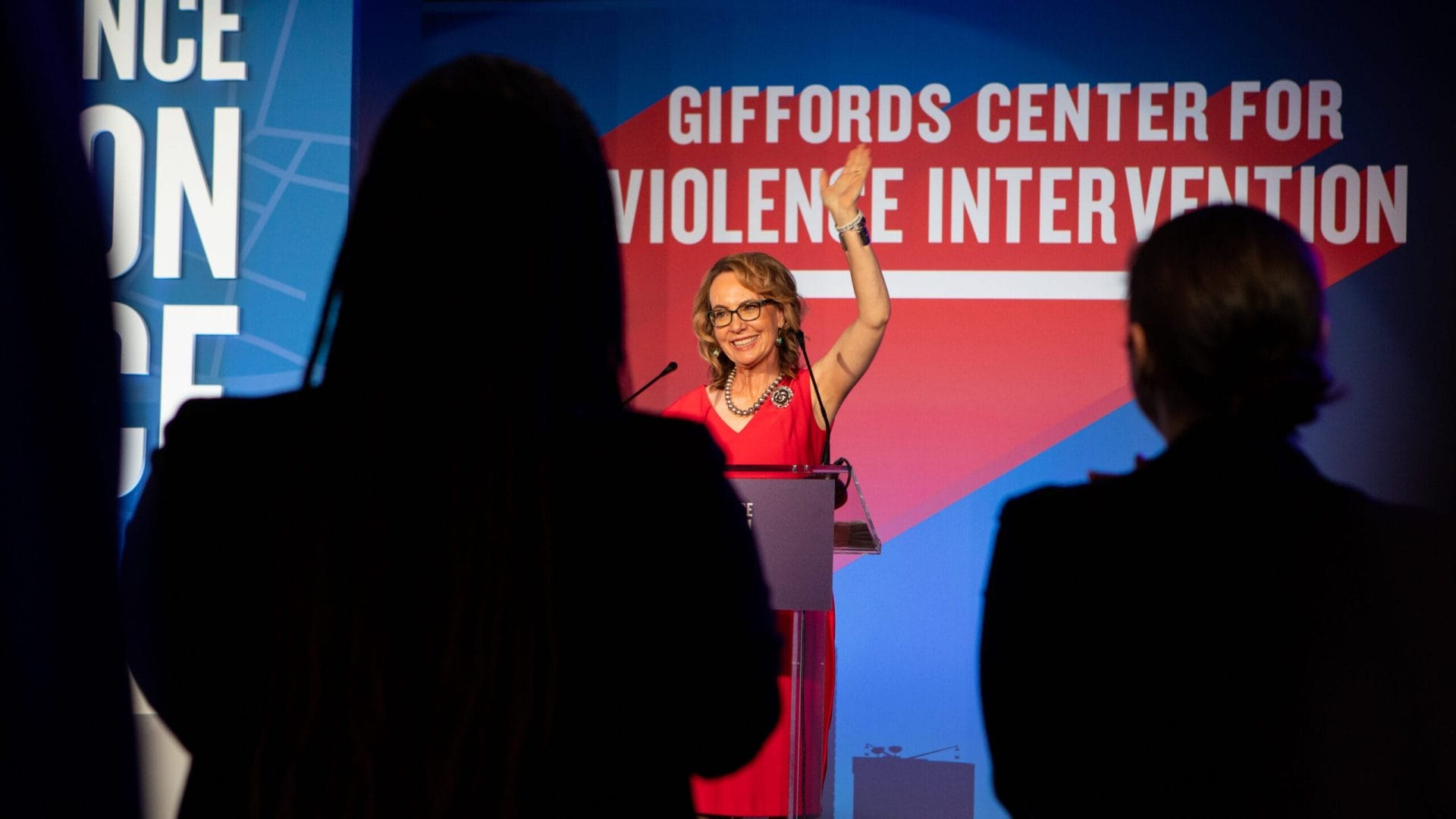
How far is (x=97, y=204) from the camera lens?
326 millimetres

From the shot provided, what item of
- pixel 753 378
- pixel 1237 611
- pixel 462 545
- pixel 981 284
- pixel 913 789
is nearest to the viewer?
pixel 462 545

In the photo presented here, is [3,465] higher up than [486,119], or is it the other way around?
[486,119]

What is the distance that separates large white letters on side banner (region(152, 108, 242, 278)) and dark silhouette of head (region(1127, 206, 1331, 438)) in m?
3.49

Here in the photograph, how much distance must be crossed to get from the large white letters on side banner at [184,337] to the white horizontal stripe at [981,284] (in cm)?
207

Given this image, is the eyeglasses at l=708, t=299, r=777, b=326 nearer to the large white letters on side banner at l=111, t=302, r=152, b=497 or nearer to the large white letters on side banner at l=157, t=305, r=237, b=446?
the large white letters on side banner at l=157, t=305, r=237, b=446

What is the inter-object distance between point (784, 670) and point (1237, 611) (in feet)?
5.50

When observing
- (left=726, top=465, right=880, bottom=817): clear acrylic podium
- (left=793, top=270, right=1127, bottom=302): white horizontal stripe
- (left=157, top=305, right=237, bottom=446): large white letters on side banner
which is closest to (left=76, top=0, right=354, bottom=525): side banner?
(left=157, top=305, right=237, bottom=446): large white letters on side banner

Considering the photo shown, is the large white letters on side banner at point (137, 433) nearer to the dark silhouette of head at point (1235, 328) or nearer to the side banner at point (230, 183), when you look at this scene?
the side banner at point (230, 183)

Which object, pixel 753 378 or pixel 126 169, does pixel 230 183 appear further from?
pixel 753 378

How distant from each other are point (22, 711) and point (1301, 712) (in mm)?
936

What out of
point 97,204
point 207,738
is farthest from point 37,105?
point 207,738

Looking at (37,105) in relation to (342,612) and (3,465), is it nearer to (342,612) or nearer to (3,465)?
(3,465)

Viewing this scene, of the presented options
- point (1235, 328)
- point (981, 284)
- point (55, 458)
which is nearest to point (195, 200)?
point (981, 284)

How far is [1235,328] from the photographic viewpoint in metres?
1.07
